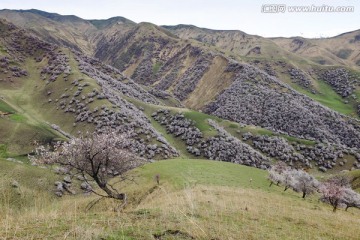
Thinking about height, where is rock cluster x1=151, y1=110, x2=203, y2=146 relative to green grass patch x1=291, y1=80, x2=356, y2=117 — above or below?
below

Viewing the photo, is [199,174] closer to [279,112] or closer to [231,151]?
[231,151]

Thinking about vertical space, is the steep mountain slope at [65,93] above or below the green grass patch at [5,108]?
above

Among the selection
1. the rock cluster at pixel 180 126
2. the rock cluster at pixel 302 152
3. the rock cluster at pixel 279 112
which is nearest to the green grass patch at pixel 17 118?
the rock cluster at pixel 180 126

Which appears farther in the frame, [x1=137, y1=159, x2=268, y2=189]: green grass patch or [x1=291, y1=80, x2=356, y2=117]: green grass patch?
[x1=291, y1=80, x2=356, y2=117]: green grass patch

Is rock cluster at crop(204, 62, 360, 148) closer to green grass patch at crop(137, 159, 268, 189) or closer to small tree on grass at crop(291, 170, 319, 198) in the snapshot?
small tree on grass at crop(291, 170, 319, 198)

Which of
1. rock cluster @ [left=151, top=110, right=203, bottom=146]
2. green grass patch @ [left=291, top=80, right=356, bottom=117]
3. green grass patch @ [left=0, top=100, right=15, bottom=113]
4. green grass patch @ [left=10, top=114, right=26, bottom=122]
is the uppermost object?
green grass patch @ [left=291, top=80, right=356, bottom=117]

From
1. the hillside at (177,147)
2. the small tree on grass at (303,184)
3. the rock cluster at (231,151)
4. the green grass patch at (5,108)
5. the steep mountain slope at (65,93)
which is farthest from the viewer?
the rock cluster at (231,151)

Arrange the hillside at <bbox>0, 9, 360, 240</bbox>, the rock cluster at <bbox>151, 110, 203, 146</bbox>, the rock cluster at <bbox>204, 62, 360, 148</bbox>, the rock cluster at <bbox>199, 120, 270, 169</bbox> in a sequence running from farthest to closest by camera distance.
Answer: the rock cluster at <bbox>204, 62, 360, 148</bbox>, the rock cluster at <bbox>151, 110, 203, 146</bbox>, the rock cluster at <bbox>199, 120, 270, 169</bbox>, the hillside at <bbox>0, 9, 360, 240</bbox>

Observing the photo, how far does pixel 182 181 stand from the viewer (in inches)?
1645

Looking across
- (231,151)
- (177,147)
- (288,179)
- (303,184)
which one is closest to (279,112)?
(231,151)

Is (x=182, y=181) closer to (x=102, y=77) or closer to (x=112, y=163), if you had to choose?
(x=112, y=163)

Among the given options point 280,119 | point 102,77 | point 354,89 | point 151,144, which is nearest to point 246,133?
point 280,119

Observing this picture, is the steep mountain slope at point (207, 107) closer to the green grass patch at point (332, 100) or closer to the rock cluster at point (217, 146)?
the rock cluster at point (217, 146)

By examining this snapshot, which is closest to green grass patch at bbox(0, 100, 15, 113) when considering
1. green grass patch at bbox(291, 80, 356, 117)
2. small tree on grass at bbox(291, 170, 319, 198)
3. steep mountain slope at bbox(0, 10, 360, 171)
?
steep mountain slope at bbox(0, 10, 360, 171)
